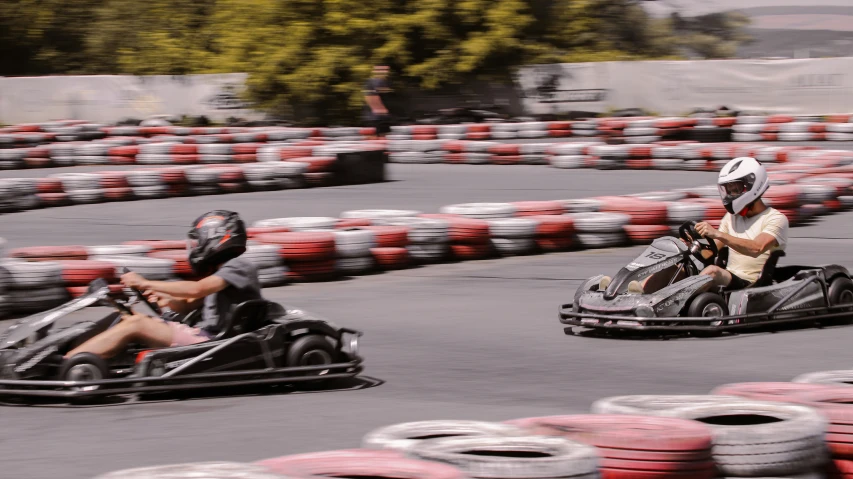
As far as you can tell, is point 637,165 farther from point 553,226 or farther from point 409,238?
point 409,238

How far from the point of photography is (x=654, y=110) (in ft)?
76.5

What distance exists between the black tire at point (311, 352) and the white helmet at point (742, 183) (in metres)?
2.50

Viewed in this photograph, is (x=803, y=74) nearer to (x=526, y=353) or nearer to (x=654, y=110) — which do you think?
(x=654, y=110)

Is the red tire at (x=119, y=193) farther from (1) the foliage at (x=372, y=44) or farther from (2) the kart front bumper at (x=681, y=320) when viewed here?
(1) the foliage at (x=372, y=44)

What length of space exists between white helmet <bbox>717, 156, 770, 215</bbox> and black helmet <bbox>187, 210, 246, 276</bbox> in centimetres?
278

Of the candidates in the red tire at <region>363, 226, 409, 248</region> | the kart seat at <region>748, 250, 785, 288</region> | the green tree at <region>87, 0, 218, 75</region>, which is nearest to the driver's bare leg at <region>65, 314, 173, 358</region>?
the kart seat at <region>748, 250, 785, 288</region>

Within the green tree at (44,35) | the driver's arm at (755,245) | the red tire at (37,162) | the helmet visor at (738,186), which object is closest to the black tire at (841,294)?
the driver's arm at (755,245)

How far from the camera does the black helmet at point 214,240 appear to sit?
17.1 ft

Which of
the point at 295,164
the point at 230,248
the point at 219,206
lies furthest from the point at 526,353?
the point at 295,164

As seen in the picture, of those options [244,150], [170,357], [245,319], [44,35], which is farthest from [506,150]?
[44,35]

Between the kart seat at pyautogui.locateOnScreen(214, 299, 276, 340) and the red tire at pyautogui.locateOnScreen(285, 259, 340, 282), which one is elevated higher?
the red tire at pyautogui.locateOnScreen(285, 259, 340, 282)

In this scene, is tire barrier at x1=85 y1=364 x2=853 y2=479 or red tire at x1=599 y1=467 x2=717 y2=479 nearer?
tire barrier at x1=85 y1=364 x2=853 y2=479

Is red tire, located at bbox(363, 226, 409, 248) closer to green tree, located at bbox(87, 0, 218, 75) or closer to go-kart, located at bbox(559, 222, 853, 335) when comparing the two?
go-kart, located at bbox(559, 222, 853, 335)

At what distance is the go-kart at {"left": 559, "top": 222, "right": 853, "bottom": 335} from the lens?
627 centimetres
